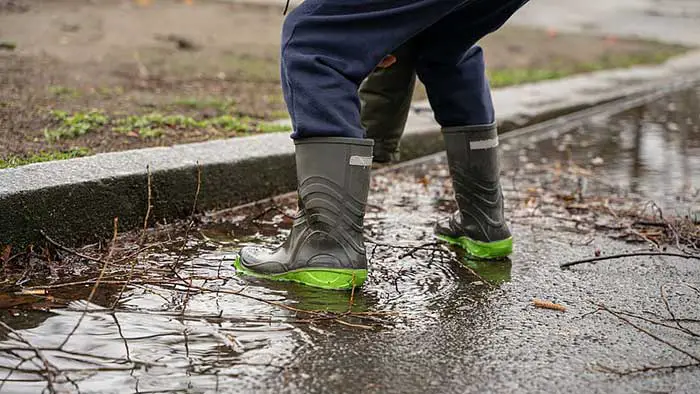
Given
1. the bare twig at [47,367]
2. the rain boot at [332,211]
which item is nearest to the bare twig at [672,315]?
the rain boot at [332,211]

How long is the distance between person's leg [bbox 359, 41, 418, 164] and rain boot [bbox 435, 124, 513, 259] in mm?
306

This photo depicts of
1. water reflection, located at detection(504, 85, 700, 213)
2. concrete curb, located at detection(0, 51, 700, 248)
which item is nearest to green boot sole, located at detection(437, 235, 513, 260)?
concrete curb, located at detection(0, 51, 700, 248)

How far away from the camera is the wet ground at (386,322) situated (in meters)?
2.03

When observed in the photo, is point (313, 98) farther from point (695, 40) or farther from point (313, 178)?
point (695, 40)

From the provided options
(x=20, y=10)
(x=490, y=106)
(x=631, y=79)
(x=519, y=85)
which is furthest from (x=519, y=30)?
(x=490, y=106)

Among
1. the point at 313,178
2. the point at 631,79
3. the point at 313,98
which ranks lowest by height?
the point at 631,79

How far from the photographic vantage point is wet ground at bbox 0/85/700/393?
6.65ft

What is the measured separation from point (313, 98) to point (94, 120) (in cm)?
191

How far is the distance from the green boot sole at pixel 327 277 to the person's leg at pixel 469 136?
606 mm

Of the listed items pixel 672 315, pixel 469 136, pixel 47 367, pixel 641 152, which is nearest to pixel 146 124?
pixel 469 136

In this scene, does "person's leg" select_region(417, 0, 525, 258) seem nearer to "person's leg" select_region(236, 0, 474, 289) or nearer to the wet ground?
the wet ground

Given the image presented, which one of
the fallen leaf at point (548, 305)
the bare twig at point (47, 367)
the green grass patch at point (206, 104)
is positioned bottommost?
the green grass patch at point (206, 104)

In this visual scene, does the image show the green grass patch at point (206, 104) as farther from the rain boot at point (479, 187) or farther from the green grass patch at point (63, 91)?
the rain boot at point (479, 187)

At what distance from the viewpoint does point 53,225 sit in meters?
2.88
